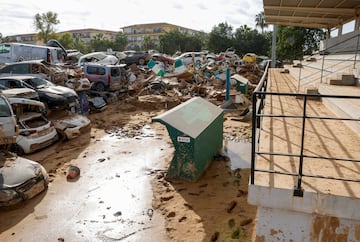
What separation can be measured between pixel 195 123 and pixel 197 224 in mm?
2851

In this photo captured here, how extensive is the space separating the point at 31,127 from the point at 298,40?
28.3 meters

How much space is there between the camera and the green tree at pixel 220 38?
50.1m

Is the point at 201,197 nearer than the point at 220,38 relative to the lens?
Yes

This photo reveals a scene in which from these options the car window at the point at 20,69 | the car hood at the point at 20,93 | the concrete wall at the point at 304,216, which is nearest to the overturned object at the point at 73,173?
the car hood at the point at 20,93

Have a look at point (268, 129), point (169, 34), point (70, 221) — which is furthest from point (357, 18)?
point (169, 34)

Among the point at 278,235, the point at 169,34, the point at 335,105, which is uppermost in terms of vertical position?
the point at 169,34

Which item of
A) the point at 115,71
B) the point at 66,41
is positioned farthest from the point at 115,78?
the point at 66,41

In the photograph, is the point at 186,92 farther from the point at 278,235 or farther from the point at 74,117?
the point at 278,235

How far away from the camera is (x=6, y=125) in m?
7.23

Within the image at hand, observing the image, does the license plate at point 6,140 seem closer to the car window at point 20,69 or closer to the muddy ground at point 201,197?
the muddy ground at point 201,197

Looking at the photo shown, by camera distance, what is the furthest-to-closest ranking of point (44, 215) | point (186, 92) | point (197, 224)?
point (186, 92)
point (44, 215)
point (197, 224)

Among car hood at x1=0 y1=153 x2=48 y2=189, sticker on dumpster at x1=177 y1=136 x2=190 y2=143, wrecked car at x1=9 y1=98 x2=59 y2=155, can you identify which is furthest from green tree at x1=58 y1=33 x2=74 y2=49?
sticker on dumpster at x1=177 y1=136 x2=190 y2=143

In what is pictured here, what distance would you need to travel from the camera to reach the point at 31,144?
9.13m

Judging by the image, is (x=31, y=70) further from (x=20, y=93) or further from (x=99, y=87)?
(x=20, y=93)
